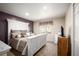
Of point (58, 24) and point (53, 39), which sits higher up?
point (58, 24)

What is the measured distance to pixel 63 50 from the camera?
2240mm

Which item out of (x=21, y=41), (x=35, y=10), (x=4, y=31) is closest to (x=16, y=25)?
(x=4, y=31)

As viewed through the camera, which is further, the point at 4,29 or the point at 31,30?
the point at 31,30

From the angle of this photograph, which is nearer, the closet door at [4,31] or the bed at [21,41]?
the closet door at [4,31]

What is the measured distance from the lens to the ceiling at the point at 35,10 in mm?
1626

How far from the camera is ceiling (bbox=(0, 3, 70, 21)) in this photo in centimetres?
163

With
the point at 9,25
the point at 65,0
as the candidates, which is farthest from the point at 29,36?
the point at 65,0

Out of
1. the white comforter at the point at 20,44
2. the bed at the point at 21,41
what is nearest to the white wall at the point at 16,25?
the bed at the point at 21,41

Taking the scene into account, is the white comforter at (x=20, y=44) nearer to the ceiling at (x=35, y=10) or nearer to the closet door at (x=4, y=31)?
the closet door at (x=4, y=31)

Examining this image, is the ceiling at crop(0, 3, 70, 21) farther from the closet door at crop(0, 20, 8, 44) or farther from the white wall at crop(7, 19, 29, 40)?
the closet door at crop(0, 20, 8, 44)

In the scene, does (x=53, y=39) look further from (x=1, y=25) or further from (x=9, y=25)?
(x=1, y=25)

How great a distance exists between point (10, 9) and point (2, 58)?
1.15 metres

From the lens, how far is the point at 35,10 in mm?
1884

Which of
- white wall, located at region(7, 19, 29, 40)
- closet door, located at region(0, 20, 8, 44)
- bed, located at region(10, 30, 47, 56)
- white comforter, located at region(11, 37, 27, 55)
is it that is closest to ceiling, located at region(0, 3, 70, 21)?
white wall, located at region(7, 19, 29, 40)
